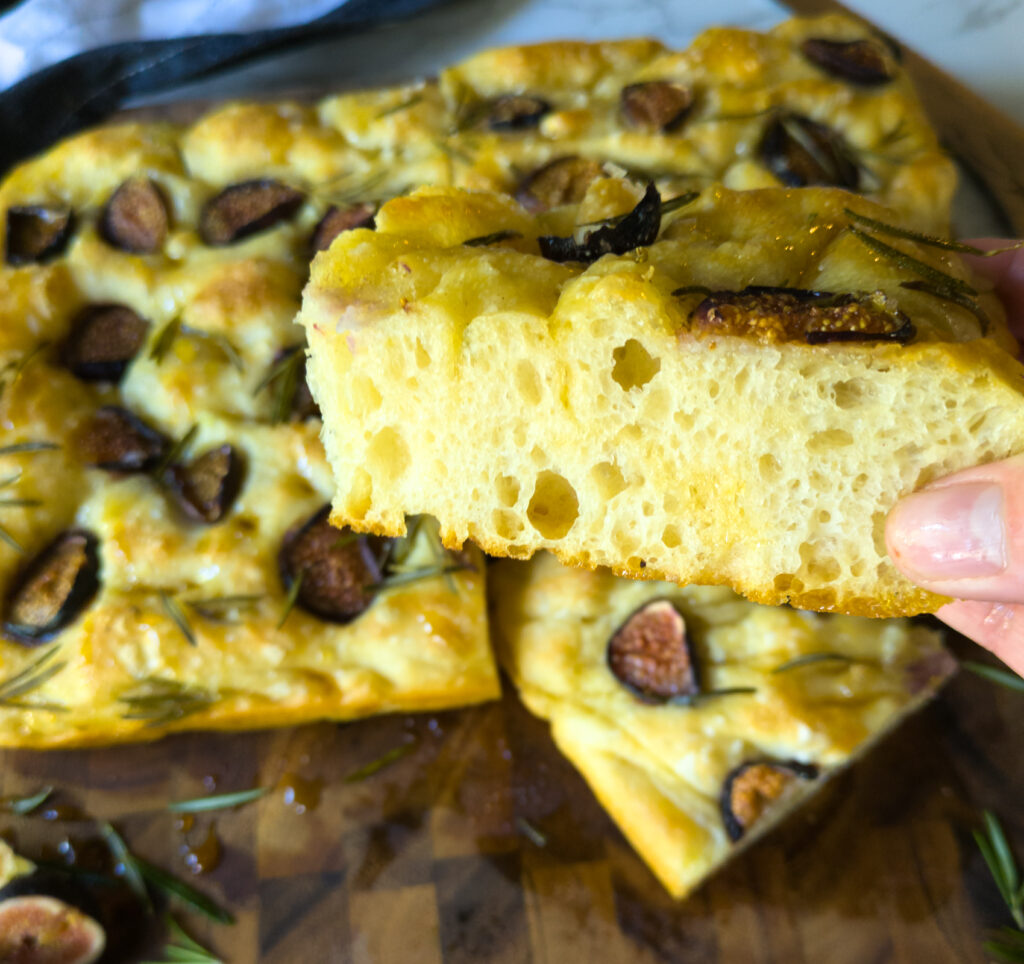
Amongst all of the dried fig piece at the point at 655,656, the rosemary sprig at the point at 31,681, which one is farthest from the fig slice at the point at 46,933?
the dried fig piece at the point at 655,656

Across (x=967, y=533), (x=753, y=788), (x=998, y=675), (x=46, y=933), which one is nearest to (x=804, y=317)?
(x=967, y=533)

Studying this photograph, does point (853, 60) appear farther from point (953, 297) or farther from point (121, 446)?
point (121, 446)

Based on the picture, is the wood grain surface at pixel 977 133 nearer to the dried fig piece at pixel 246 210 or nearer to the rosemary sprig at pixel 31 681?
the dried fig piece at pixel 246 210

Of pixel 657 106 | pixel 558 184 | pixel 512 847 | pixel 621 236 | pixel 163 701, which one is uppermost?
pixel 621 236

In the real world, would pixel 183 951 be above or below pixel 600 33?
below

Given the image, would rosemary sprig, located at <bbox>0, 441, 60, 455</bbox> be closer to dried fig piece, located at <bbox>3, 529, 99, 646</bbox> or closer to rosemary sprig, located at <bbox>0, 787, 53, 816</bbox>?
dried fig piece, located at <bbox>3, 529, 99, 646</bbox>

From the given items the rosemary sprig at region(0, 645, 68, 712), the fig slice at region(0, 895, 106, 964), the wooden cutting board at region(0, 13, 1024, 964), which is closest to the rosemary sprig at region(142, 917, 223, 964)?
the wooden cutting board at region(0, 13, 1024, 964)
